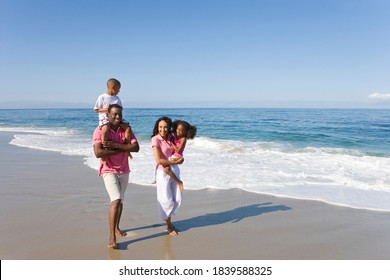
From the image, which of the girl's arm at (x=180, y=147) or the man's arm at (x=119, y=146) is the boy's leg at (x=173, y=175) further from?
the man's arm at (x=119, y=146)

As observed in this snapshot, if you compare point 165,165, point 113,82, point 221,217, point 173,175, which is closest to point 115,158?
point 165,165

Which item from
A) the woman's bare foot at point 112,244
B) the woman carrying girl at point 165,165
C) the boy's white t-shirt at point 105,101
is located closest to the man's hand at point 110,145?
the woman carrying girl at point 165,165

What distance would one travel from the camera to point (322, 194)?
6777 mm

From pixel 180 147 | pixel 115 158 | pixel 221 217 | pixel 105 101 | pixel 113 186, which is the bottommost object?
pixel 221 217

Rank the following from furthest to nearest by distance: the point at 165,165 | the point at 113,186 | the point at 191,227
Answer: the point at 191,227, the point at 165,165, the point at 113,186

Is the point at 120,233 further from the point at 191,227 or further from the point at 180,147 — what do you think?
the point at 180,147

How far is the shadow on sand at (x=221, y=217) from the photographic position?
15.7ft

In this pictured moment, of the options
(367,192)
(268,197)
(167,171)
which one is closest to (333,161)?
(367,192)

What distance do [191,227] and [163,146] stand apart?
1323 mm

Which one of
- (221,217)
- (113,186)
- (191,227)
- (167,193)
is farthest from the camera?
(221,217)

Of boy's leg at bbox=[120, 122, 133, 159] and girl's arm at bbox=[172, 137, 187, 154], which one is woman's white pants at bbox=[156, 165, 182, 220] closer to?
girl's arm at bbox=[172, 137, 187, 154]

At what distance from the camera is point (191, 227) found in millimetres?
4883

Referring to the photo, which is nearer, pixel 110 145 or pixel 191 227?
pixel 110 145

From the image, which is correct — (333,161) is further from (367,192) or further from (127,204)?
(127,204)
